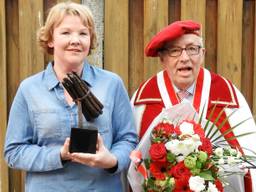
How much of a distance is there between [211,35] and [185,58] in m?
1.17

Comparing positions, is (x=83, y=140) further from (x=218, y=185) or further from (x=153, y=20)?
(x=153, y=20)

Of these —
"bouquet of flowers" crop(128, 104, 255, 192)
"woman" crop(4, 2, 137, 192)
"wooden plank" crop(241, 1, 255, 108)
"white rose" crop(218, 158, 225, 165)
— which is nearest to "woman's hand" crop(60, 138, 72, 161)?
"woman" crop(4, 2, 137, 192)

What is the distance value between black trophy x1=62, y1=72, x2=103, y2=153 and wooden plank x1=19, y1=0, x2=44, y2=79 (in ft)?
4.61

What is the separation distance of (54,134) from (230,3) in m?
1.84

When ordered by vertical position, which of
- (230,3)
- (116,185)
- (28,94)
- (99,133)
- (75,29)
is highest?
(230,3)

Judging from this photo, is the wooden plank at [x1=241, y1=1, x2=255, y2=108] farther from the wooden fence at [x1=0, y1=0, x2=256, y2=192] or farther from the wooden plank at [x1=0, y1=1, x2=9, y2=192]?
the wooden plank at [x1=0, y1=1, x2=9, y2=192]

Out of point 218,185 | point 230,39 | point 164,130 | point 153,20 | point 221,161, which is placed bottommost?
point 218,185

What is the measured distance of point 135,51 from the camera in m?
3.73

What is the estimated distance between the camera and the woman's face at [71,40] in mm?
2336

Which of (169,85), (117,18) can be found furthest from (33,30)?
(169,85)

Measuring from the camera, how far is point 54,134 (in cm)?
234

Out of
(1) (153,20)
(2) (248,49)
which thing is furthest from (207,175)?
(2) (248,49)

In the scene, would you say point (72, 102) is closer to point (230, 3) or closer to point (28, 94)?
point (28, 94)

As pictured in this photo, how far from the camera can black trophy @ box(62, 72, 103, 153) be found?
2.18 m
